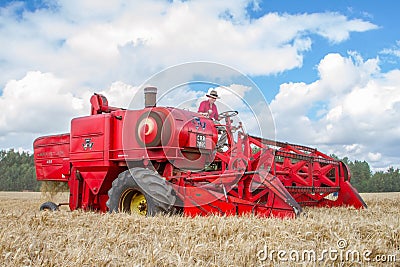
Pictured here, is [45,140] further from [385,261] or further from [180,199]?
[385,261]

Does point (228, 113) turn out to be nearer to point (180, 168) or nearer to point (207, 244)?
point (180, 168)

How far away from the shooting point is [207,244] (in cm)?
411

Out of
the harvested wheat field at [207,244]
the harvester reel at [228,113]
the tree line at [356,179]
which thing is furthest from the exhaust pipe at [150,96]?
the tree line at [356,179]

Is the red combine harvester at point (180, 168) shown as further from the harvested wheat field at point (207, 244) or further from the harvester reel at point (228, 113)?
the harvested wheat field at point (207, 244)

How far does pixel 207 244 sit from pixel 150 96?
4.42 m

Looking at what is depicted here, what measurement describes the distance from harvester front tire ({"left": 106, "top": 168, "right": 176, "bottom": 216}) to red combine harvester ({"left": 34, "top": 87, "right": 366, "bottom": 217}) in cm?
2

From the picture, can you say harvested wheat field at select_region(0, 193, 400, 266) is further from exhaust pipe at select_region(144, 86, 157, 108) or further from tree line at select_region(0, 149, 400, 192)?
tree line at select_region(0, 149, 400, 192)

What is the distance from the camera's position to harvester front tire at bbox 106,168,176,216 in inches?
Answer: 272

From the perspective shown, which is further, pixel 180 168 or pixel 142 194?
pixel 180 168

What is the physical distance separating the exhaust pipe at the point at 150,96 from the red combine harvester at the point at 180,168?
2 cm

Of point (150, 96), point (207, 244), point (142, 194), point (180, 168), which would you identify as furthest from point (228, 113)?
point (207, 244)

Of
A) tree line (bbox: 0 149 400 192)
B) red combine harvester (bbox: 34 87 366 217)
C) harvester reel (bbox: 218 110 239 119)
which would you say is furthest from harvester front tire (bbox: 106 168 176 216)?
tree line (bbox: 0 149 400 192)

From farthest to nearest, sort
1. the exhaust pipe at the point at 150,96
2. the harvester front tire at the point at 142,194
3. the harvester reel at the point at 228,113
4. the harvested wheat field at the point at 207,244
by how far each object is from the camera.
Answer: the exhaust pipe at the point at 150,96, the harvester reel at the point at 228,113, the harvester front tire at the point at 142,194, the harvested wheat field at the point at 207,244

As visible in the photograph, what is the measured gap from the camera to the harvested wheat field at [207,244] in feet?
11.9
